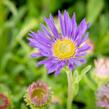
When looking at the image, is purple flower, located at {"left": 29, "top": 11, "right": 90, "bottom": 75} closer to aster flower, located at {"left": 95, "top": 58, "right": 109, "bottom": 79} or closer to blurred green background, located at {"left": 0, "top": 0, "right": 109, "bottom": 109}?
aster flower, located at {"left": 95, "top": 58, "right": 109, "bottom": 79}

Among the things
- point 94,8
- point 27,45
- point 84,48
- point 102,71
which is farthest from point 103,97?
point 94,8

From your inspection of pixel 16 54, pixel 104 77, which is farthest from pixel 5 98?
pixel 16 54

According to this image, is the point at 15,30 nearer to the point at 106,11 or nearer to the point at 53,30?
the point at 106,11

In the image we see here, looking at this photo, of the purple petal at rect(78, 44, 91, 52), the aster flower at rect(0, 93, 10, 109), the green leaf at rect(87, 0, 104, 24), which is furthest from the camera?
the green leaf at rect(87, 0, 104, 24)

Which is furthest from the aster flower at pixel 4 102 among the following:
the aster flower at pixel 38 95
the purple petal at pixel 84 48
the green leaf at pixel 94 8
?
the green leaf at pixel 94 8

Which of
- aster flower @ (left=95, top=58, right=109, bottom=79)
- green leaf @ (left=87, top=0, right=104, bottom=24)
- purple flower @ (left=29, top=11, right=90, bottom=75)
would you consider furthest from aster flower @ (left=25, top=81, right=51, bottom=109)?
green leaf @ (left=87, top=0, right=104, bottom=24)

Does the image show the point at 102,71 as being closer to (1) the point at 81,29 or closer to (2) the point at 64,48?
(2) the point at 64,48
